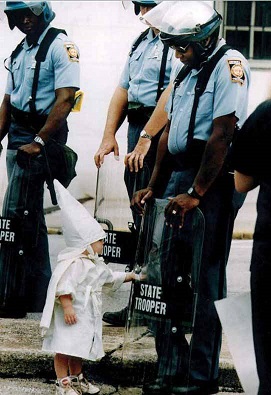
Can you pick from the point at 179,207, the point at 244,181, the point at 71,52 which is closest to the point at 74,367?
the point at 179,207

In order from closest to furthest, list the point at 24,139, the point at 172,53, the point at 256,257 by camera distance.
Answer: the point at 256,257 < the point at 172,53 < the point at 24,139

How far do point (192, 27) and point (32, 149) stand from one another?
1514mm

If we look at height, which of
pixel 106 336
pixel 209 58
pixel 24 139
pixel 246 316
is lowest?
pixel 106 336

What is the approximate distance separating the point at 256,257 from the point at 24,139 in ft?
8.01

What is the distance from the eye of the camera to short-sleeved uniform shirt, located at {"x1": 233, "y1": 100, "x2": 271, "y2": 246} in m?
4.64

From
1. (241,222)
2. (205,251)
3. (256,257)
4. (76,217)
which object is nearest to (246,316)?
(256,257)

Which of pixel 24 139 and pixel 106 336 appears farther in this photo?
pixel 24 139

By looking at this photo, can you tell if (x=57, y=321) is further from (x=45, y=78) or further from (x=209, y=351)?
(x=45, y=78)

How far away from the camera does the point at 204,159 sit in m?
5.58

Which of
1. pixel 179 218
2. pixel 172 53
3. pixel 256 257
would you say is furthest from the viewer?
pixel 172 53

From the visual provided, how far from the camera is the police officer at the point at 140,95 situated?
6.41 m

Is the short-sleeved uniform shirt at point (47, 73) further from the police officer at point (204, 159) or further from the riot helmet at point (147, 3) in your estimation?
the police officer at point (204, 159)

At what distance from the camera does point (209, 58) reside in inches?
222

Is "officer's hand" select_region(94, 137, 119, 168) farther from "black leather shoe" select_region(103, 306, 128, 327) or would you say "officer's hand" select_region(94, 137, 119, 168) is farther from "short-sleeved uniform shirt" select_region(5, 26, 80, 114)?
"black leather shoe" select_region(103, 306, 128, 327)
